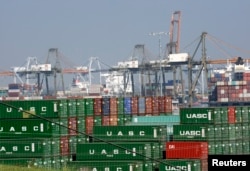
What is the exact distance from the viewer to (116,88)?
6565 inches

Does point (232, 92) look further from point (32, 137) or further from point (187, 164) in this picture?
point (187, 164)

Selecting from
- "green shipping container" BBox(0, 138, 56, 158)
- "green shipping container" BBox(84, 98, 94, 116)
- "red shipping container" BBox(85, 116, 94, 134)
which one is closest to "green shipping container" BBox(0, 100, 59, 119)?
"red shipping container" BBox(85, 116, 94, 134)

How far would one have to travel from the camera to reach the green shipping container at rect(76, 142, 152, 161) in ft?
77.7

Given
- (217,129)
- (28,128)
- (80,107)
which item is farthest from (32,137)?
(217,129)

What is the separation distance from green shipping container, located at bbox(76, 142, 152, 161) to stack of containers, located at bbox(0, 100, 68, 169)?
0.71 metres

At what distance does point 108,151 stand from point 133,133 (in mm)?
3299

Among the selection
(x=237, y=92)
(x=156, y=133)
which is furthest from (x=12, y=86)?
(x=156, y=133)

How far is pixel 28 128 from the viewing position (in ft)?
83.6

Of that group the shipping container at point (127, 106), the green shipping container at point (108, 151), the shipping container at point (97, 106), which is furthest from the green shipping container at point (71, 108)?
the shipping container at point (127, 106)

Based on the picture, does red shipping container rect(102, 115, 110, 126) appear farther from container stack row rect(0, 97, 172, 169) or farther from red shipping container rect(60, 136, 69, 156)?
red shipping container rect(60, 136, 69, 156)

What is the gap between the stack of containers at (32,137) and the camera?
76.2 feet

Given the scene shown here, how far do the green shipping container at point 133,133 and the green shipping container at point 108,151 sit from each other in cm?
183

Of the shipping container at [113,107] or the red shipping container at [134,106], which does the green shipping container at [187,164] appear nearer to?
the shipping container at [113,107]

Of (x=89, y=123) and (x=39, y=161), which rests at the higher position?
(x=89, y=123)
